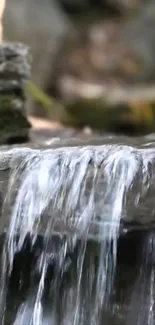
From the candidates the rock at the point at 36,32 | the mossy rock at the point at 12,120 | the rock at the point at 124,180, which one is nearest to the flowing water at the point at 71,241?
the rock at the point at 124,180

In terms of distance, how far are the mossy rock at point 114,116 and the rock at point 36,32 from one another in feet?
4.59

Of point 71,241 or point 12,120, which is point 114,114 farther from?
point 71,241

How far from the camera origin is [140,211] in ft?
8.68

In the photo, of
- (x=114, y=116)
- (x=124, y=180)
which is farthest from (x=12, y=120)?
(x=114, y=116)

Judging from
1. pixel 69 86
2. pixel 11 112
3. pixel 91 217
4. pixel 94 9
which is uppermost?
pixel 94 9

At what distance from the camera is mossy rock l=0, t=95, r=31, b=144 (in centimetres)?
422

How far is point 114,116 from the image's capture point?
7996mm

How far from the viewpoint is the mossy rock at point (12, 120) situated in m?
4.22

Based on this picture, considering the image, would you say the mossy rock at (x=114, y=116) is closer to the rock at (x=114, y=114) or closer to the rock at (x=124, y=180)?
the rock at (x=114, y=114)

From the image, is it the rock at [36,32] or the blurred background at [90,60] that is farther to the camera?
the rock at [36,32]

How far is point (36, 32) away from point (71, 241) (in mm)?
7977

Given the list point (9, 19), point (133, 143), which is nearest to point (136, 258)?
point (133, 143)

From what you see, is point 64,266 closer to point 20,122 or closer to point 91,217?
point 91,217

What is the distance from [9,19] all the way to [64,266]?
774cm
